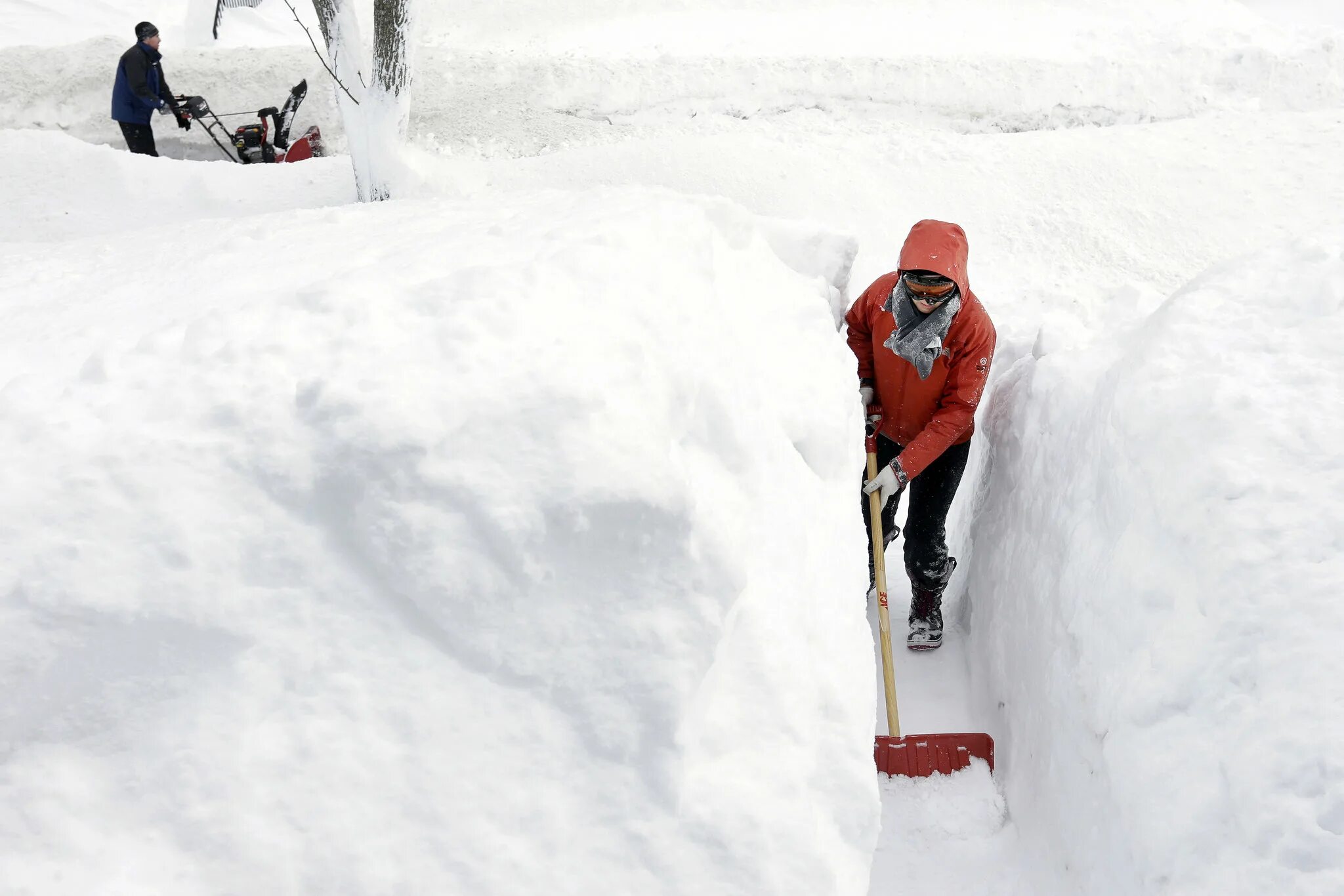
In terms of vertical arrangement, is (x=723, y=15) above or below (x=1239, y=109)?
above

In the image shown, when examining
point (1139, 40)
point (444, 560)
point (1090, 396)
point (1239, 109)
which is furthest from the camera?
point (1139, 40)

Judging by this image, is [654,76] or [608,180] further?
[654,76]

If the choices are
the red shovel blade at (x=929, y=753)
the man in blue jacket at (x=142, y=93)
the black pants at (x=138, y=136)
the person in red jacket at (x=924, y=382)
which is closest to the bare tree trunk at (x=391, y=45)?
the man in blue jacket at (x=142, y=93)

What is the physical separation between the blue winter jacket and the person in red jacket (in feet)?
20.4

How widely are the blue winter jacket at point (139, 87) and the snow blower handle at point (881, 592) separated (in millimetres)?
6428

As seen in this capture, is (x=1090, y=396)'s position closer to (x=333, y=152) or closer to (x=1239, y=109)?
(x=1239, y=109)

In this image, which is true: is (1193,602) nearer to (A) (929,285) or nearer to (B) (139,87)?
(A) (929,285)

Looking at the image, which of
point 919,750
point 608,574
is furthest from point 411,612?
point 919,750

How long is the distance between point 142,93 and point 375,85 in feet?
6.98

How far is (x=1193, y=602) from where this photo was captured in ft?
7.06

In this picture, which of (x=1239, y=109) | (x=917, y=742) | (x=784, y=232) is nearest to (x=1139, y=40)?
(x=1239, y=109)

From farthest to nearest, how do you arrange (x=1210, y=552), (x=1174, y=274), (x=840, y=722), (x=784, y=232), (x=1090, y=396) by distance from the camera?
(x=1174, y=274)
(x=784, y=232)
(x=1090, y=396)
(x=1210, y=552)
(x=840, y=722)

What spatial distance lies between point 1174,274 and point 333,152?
7.29m

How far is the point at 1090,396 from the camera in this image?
2941 mm
